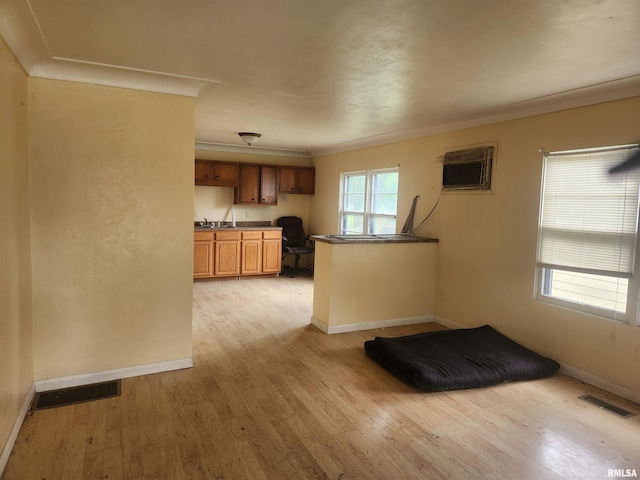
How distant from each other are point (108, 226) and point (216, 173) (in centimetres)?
413

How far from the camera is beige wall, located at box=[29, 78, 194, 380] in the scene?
2.82 m

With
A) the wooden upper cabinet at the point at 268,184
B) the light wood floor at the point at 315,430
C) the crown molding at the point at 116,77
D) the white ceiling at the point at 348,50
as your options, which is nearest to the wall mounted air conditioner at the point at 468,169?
the white ceiling at the point at 348,50

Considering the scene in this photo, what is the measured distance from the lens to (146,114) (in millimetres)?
3055

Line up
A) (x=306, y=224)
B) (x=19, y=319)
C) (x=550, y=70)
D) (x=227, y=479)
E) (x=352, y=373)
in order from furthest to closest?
1. (x=306, y=224)
2. (x=352, y=373)
3. (x=550, y=70)
4. (x=19, y=319)
5. (x=227, y=479)

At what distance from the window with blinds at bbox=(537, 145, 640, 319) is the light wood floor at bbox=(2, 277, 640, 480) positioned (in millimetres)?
740

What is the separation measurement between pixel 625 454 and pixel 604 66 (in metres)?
2.34

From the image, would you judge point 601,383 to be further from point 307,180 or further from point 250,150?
point 250,150

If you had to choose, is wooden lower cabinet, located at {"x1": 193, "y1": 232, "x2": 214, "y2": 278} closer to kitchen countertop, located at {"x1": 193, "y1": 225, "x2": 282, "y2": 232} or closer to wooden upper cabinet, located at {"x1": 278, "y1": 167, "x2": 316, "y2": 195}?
kitchen countertop, located at {"x1": 193, "y1": 225, "x2": 282, "y2": 232}

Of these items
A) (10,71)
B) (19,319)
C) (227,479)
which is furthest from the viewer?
(19,319)

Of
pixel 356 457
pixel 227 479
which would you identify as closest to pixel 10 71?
pixel 227 479

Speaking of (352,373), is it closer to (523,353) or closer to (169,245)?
(523,353)

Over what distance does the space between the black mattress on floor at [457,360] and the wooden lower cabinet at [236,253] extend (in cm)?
371

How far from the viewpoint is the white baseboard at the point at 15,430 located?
2091 millimetres

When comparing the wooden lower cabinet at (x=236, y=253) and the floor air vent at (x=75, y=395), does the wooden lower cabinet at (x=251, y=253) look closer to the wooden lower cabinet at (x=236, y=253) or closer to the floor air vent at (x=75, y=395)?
the wooden lower cabinet at (x=236, y=253)
